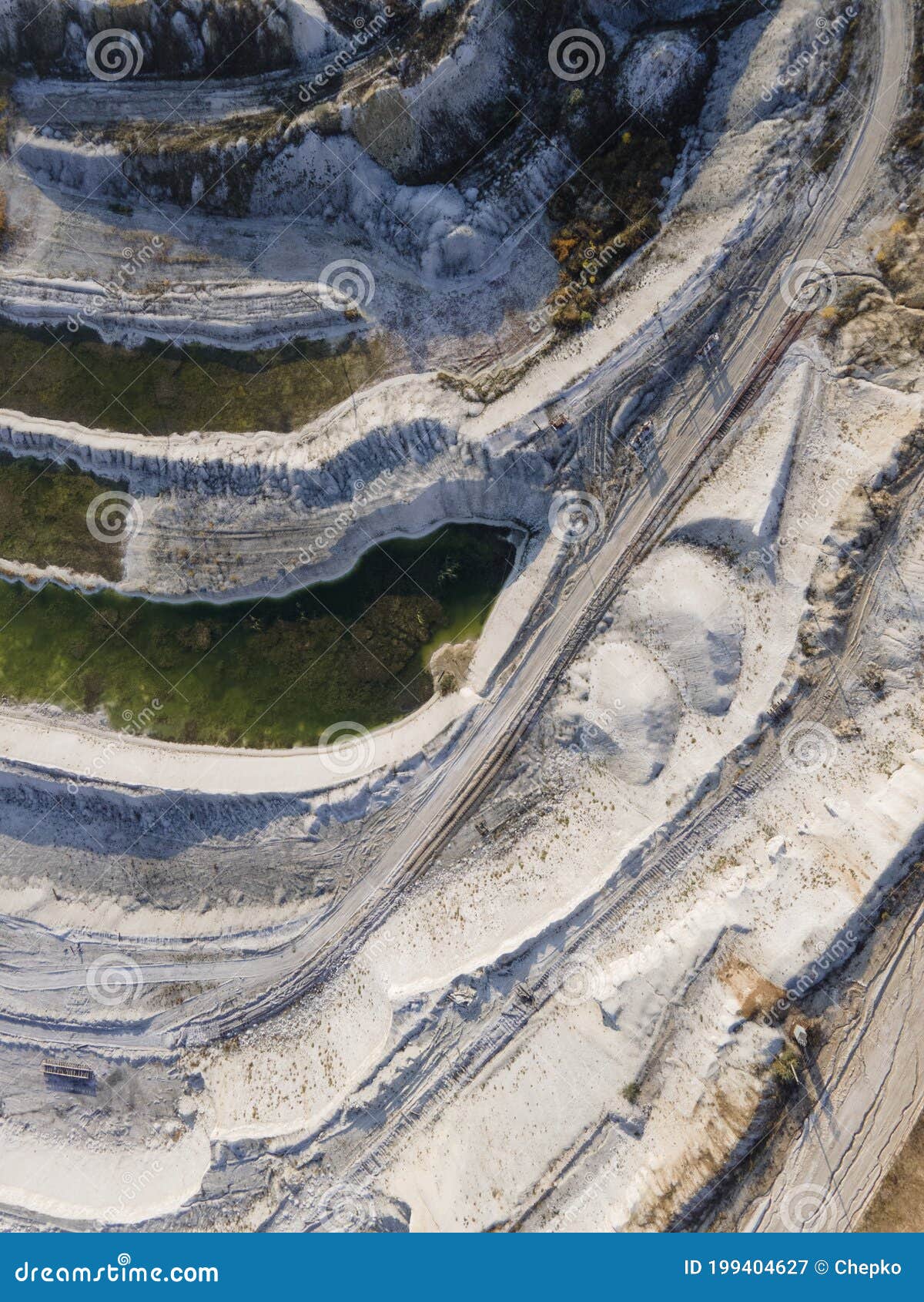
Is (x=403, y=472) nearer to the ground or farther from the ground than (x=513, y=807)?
farther from the ground

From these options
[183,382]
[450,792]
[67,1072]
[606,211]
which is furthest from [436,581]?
[67,1072]

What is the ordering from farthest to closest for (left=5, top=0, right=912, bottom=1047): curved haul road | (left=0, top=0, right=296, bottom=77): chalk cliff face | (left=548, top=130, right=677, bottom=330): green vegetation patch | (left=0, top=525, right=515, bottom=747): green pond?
(left=0, top=525, right=515, bottom=747): green pond
(left=5, top=0, right=912, bottom=1047): curved haul road
(left=0, top=0, right=296, bottom=77): chalk cliff face
(left=548, top=130, right=677, bottom=330): green vegetation patch

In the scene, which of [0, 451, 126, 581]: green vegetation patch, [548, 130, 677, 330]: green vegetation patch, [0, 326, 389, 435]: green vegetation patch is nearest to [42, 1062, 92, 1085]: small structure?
[0, 451, 126, 581]: green vegetation patch

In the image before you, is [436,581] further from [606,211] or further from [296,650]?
[606,211]

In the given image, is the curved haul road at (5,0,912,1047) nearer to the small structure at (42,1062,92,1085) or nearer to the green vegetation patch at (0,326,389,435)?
the small structure at (42,1062,92,1085)

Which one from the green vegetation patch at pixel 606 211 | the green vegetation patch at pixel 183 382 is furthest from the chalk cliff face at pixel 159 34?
the green vegetation patch at pixel 606 211

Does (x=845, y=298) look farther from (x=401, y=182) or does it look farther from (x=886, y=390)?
(x=401, y=182)

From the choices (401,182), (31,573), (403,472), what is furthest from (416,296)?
(31,573)

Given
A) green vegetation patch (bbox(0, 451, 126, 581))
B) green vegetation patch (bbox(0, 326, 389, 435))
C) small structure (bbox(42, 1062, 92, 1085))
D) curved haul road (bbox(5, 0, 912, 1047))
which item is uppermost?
green vegetation patch (bbox(0, 326, 389, 435))
